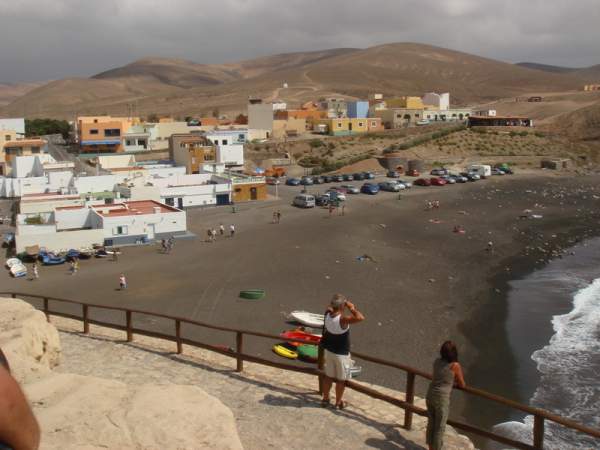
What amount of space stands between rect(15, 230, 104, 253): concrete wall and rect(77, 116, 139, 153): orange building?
34.8 metres

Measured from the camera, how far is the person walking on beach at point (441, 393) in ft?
20.1

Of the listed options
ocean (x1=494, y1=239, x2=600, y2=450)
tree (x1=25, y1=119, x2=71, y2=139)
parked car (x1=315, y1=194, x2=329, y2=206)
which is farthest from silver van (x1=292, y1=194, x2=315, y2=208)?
tree (x1=25, y1=119, x2=71, y2=139)

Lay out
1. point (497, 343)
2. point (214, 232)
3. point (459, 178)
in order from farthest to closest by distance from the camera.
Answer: point (459, 178) → point (214, 232) → point (497, 343)

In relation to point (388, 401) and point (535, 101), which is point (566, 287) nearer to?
point (388, 401)

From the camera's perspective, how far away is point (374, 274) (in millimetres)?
23875

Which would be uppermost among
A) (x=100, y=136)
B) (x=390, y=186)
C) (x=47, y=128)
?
(x=47, y=128)

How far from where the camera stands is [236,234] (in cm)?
3164

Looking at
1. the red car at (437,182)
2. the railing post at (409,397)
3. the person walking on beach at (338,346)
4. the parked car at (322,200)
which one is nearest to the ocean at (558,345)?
the railing post at (409,397)

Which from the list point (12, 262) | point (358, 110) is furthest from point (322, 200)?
point (358, 110)

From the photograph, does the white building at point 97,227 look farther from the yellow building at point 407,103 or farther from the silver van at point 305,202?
the yellow building at point 407,103

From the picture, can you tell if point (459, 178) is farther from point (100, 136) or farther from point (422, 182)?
point (100, 136)

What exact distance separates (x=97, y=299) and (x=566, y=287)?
17246 millimetres

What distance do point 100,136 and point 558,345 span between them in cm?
5362

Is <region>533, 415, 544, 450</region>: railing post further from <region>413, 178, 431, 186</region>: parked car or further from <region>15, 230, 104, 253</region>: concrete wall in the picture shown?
<region>413, 178, 431, 186</region>: parked car
